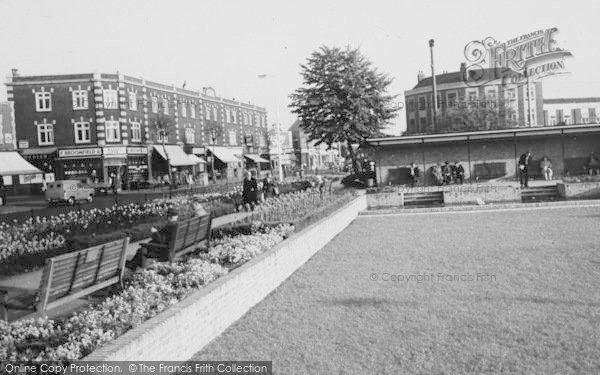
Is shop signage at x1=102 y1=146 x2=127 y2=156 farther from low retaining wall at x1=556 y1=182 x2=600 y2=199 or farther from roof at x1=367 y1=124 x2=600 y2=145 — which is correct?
low retaining wall at x1=556 y1=182 x2=600 y2=199

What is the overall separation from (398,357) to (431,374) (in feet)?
1.63

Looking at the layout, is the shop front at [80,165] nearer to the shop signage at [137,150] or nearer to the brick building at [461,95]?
the shop signage at [137,150]

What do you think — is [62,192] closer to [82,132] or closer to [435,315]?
[82,132]

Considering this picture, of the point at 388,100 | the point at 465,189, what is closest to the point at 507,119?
the point at 388,100

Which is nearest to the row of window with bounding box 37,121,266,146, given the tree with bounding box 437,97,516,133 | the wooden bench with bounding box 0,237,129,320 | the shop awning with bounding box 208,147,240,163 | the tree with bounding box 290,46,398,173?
the shop awning with bounding box 208,147,240,163

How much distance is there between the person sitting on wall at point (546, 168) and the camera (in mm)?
27938

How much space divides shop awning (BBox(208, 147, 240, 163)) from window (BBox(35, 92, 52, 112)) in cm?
1831

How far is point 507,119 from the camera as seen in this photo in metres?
54.7

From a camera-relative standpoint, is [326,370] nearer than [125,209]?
Yes

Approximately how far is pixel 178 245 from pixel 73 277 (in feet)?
9.52

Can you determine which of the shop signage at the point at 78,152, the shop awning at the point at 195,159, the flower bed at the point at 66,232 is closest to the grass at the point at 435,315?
the flower bed at the point at 66,232

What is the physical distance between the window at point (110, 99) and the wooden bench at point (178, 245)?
39.5 m

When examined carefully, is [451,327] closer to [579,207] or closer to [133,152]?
[579,207]

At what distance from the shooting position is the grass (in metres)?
5.38
